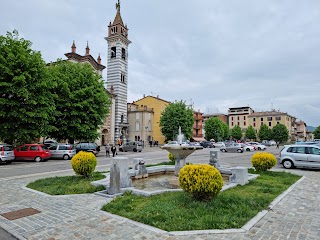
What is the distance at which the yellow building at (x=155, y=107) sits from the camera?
2467 inches

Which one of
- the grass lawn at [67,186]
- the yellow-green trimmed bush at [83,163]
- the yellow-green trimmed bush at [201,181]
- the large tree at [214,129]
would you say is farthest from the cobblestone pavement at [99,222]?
the large tree at [214,129]

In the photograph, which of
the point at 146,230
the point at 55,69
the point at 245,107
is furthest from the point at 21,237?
the point at 245,107

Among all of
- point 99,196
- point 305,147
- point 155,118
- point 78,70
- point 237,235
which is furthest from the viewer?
point 155,118

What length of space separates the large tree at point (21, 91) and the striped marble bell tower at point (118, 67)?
28419 millimetres

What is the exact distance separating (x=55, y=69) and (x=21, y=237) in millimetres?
23420

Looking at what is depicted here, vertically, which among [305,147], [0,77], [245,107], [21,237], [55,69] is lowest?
[21,237]

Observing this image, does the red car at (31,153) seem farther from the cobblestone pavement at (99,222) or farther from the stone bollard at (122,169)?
the stone bollard at (122,169)

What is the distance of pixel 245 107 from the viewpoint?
112250 mm

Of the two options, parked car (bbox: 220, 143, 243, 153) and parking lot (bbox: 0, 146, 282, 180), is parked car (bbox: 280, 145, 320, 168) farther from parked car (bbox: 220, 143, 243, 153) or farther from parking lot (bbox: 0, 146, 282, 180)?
parked car (bbox: 220, 143, 243, 153)

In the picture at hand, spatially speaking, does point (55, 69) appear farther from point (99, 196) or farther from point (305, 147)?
point (305, 147)

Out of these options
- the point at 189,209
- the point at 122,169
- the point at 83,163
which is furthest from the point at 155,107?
the point at 189,209

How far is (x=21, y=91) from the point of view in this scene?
62.8 feet

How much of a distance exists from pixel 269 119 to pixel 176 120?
234 feet

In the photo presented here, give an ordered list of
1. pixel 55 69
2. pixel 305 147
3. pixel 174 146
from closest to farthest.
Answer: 1. pixel 174 146
2. pixel 305 147
3. pixel 55 69
